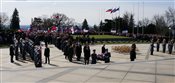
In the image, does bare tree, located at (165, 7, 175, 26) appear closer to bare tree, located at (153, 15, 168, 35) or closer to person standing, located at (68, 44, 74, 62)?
bare tree, located at (153, 15, 168, 35)

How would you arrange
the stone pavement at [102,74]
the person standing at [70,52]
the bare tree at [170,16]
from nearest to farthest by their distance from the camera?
the stone pavement at [102,74], the person standing at [70,52], the bare tree at [170,16]

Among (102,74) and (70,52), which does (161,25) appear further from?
(102,74)

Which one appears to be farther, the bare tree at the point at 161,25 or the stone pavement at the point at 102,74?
the bare tree at the point at 161,25

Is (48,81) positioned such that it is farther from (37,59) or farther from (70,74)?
(37,59)

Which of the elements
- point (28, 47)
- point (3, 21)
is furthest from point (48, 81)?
point (3, 21)

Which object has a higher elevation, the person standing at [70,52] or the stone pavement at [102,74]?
the person standing at [70,52]

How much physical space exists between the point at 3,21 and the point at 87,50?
79.5m

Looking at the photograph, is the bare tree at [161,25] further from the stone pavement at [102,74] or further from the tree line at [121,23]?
the stone pavement at [102,74]

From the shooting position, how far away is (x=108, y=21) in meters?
93.4

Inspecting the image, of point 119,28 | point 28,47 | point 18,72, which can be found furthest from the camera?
point 119,28

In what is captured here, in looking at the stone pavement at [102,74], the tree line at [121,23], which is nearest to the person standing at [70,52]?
the stone pavement at [102,74]

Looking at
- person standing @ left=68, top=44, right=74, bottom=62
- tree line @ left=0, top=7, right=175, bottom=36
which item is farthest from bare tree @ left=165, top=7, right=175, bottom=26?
person standing @ left=68, top=44, right=74, bottom=62

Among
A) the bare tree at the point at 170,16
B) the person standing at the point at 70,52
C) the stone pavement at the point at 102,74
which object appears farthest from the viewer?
the bare tree at the point at 170,16

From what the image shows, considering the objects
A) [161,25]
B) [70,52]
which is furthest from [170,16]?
[70,52]
